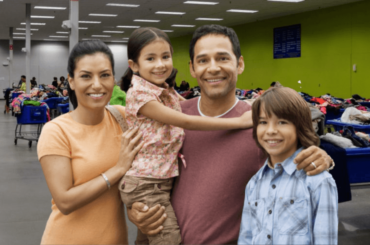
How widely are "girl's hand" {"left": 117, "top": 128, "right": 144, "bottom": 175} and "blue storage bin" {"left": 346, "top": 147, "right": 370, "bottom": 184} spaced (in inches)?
101

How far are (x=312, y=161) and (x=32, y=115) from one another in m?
9.22

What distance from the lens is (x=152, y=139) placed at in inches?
66.5

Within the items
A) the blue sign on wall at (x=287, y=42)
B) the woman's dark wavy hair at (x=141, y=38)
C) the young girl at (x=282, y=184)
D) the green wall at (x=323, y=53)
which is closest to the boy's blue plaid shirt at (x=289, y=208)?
the young girl at (x=282, y=184)

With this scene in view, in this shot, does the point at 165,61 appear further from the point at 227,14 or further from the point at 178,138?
the point at 227,14

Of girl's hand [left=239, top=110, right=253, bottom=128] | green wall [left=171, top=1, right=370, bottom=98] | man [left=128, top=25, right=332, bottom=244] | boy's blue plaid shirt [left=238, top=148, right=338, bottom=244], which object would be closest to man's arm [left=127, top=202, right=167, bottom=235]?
man [left=128, top=25, right=332, bottom=244]

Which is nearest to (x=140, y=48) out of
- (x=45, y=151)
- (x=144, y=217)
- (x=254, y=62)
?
(x=45, y=151)

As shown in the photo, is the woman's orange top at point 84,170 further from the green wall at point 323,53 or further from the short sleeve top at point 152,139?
the green wall at point 323,53

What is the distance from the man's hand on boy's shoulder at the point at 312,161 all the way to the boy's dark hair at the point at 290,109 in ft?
0.20

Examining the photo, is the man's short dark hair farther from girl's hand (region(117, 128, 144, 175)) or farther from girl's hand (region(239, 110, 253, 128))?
girl's hand (region(117, 128, 144, 175))

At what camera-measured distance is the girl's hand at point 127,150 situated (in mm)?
1636

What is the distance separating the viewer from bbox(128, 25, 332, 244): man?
60.7 inches

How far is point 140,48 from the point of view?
1.77 meters

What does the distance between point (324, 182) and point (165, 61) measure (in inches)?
31.5

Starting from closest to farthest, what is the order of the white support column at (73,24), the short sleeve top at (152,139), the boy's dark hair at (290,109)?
the boy's dark hair at (290,109) → the short sleeve top at (152,139) → the white support column at (73,24)
